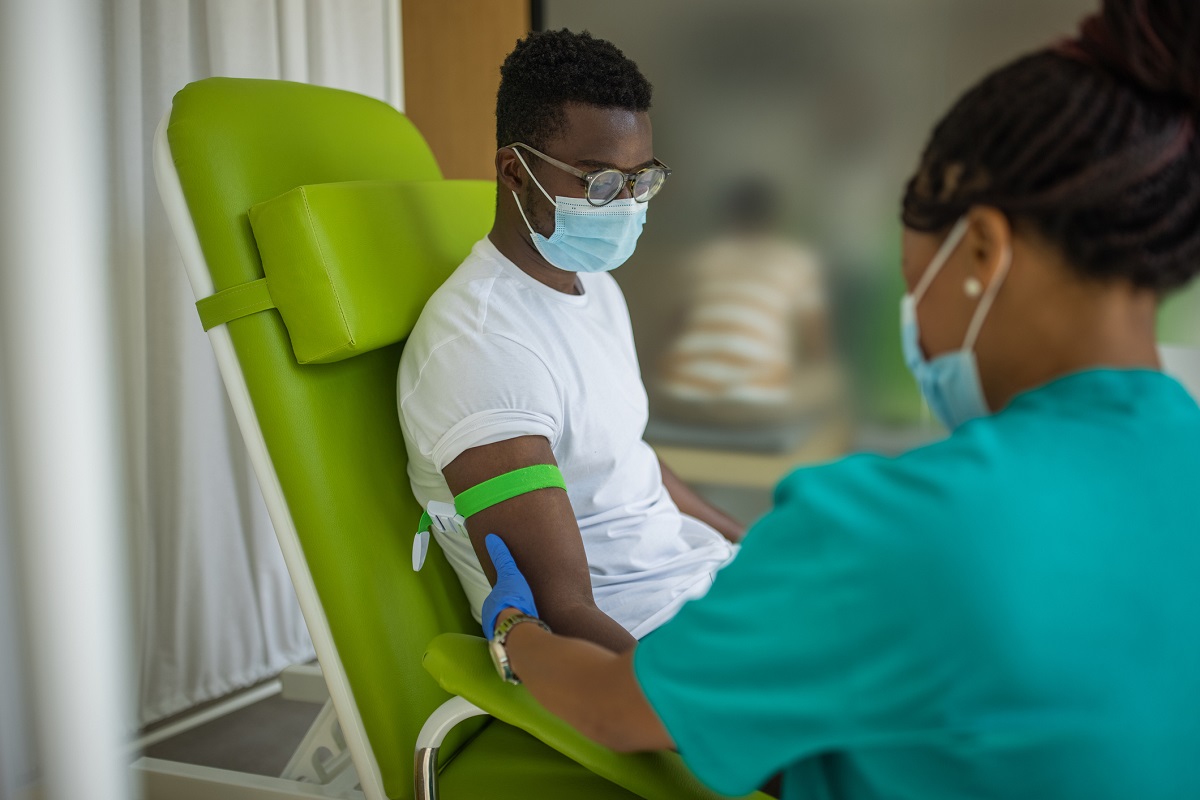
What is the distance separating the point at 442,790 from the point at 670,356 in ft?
5.62

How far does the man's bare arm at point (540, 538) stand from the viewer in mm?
1076

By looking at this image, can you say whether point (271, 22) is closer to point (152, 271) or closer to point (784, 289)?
point (152, 271)

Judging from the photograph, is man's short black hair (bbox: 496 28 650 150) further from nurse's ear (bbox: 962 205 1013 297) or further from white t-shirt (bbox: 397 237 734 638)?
nurse's ear (bbox: 962 205 1013 297)

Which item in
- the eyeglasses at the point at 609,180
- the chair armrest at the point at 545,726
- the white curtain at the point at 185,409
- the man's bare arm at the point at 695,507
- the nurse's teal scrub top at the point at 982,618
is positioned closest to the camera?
the nurse's teal scrub top at the point at 982,618

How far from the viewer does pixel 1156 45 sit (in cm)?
66

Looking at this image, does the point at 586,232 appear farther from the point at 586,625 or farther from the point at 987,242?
the point at 987,242

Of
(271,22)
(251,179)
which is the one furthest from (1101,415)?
(271,22)

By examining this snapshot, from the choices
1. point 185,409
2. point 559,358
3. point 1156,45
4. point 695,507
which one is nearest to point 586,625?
point 559,358

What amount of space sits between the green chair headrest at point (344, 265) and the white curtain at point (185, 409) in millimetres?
783

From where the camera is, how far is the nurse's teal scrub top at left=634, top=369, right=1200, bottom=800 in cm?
60

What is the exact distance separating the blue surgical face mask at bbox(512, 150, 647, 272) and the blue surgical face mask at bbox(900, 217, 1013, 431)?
0.54 metres

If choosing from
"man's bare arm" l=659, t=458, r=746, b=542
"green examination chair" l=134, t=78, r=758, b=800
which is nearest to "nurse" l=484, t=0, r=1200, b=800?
"green examination chair" l=134, t=78, r=758, b=800

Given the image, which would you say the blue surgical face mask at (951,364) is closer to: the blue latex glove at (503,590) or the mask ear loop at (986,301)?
the mask ear loop at (986,301)

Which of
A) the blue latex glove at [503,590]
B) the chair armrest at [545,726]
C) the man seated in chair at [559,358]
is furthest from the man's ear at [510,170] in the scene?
the chair armrest at [545,726]
